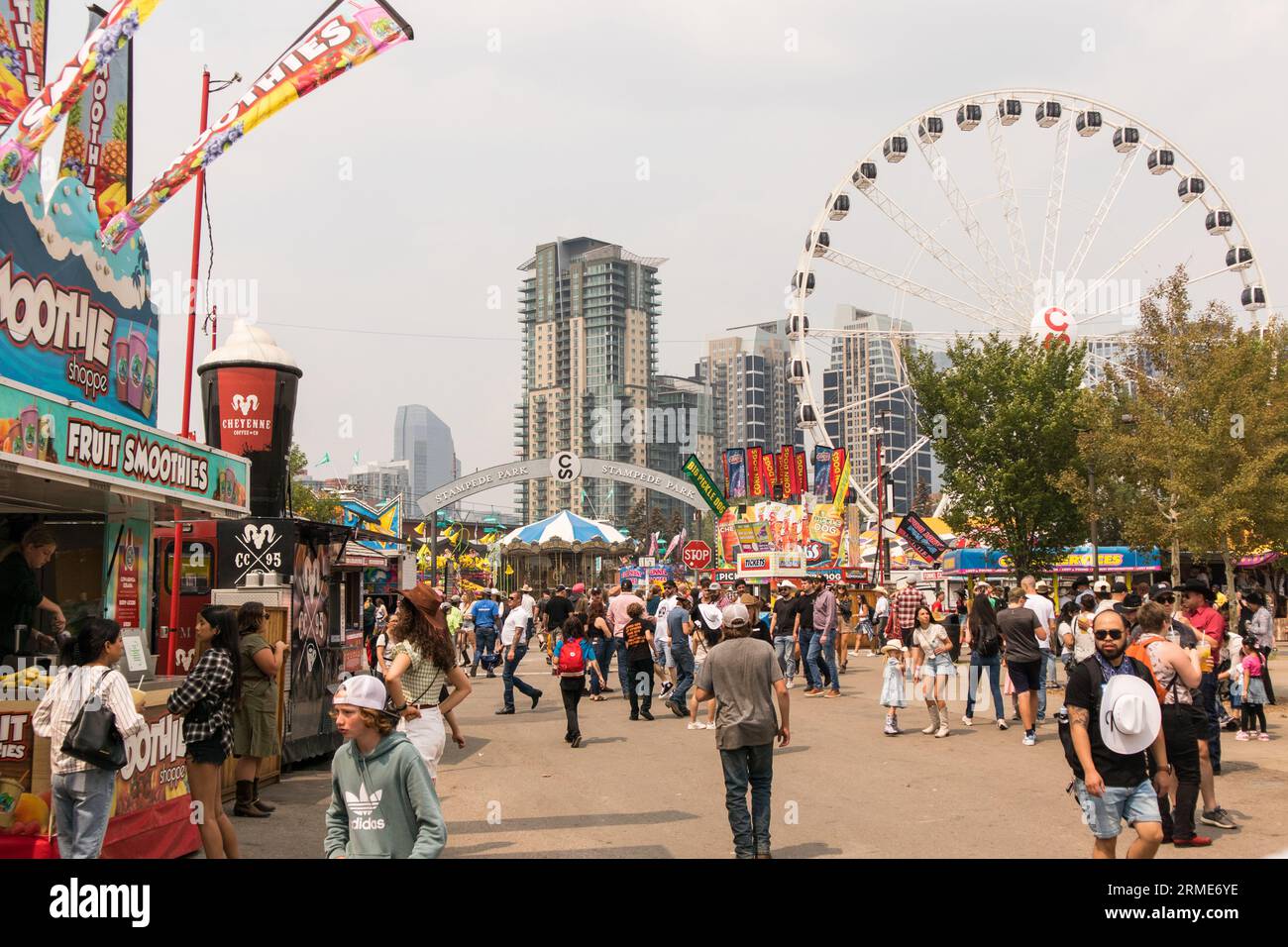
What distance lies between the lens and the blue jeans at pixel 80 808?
5801mm

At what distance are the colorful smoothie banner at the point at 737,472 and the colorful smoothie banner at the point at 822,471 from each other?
3.01 m

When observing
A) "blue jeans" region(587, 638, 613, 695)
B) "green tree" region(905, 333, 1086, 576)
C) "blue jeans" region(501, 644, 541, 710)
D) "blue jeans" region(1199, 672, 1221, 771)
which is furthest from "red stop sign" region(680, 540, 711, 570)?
"blue jeans" region(1199, 672, 1221, 771)

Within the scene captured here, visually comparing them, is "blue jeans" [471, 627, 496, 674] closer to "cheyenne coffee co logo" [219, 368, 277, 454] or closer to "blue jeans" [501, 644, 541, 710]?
"blue jeans" [501, 644, 541, 710]

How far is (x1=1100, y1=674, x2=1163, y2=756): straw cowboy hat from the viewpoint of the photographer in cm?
570

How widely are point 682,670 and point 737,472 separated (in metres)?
25.3

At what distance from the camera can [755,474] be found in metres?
40.4

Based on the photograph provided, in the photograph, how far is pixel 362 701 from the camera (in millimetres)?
4250

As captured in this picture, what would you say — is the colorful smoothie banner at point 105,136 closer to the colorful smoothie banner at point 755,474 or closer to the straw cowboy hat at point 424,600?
the straw cowboy hat at point 424,600

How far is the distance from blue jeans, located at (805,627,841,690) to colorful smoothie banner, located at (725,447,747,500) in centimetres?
2212

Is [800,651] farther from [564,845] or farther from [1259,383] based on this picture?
[564,845]

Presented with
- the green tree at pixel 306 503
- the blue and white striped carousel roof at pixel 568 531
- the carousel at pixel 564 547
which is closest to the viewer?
the blue and white striped carousel roof at pixel 568 531

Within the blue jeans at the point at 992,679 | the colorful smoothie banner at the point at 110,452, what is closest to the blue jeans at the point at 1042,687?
the blue jeans at the point at 992,679

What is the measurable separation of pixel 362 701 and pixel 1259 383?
64.3 ft
